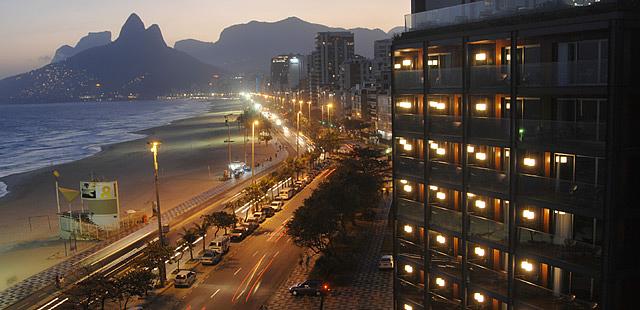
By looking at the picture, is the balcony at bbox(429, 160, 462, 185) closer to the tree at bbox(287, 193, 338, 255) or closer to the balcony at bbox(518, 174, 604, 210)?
the balcony at bbox(518, 174, 604, 210)

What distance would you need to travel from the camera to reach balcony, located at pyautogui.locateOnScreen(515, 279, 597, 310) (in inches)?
484

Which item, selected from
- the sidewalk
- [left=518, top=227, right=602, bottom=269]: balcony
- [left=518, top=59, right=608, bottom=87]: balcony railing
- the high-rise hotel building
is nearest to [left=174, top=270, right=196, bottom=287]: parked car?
the sidewalk

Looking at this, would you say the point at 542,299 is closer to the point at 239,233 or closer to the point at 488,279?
the point at 488,279

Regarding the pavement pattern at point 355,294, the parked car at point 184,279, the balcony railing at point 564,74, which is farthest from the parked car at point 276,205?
the balcony railing at point 564,74

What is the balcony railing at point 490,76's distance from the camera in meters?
13.3

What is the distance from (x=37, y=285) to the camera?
28.4m

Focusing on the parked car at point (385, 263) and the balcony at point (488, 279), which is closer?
the balcony at point (488, 279)

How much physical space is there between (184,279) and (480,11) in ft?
63.4

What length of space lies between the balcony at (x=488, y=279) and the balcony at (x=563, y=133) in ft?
11.9

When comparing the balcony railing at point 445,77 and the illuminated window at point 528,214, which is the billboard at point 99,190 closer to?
the balcony railing at point 445,77

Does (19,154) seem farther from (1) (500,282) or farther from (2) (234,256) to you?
(1) (500,282)

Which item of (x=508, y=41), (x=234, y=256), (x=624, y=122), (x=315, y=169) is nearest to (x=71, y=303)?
(x=234, y=256)

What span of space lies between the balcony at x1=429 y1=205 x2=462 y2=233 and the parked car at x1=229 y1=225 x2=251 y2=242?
22221 millimetres

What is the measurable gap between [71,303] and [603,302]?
774 inches
